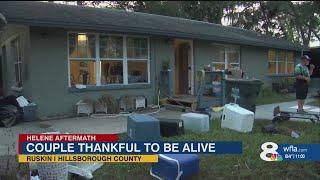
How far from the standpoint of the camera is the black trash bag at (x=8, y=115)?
10.0 m

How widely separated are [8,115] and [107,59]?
371 centimetres

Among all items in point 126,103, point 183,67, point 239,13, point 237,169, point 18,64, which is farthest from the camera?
point 239,13

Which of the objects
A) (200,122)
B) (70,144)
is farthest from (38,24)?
(70,144)

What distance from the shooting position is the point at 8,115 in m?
10.1

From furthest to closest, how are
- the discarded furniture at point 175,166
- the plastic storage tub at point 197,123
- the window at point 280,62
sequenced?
the window at point 280,62 → the plastic storage tub at point 197,123 → the discarded furniture at point 175,166

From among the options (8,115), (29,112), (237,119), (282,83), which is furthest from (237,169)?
(282,83)

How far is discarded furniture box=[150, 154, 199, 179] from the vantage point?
5371mm

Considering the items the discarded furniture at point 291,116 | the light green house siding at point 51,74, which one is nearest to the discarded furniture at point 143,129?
the discarded furniture at point 291,116

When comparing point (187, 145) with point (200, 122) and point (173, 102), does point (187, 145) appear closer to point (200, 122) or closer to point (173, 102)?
point (200, 122)

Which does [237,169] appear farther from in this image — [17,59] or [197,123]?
[17,59]

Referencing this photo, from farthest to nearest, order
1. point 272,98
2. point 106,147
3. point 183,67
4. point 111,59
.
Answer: point 272,98 → point 183,67 → point 111,59 → point 106,147

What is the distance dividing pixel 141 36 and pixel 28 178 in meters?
8.57

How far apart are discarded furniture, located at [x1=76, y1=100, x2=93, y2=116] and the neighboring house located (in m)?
0.21

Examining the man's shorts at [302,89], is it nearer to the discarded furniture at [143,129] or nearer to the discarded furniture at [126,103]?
the discarded furniture at [126,103]
